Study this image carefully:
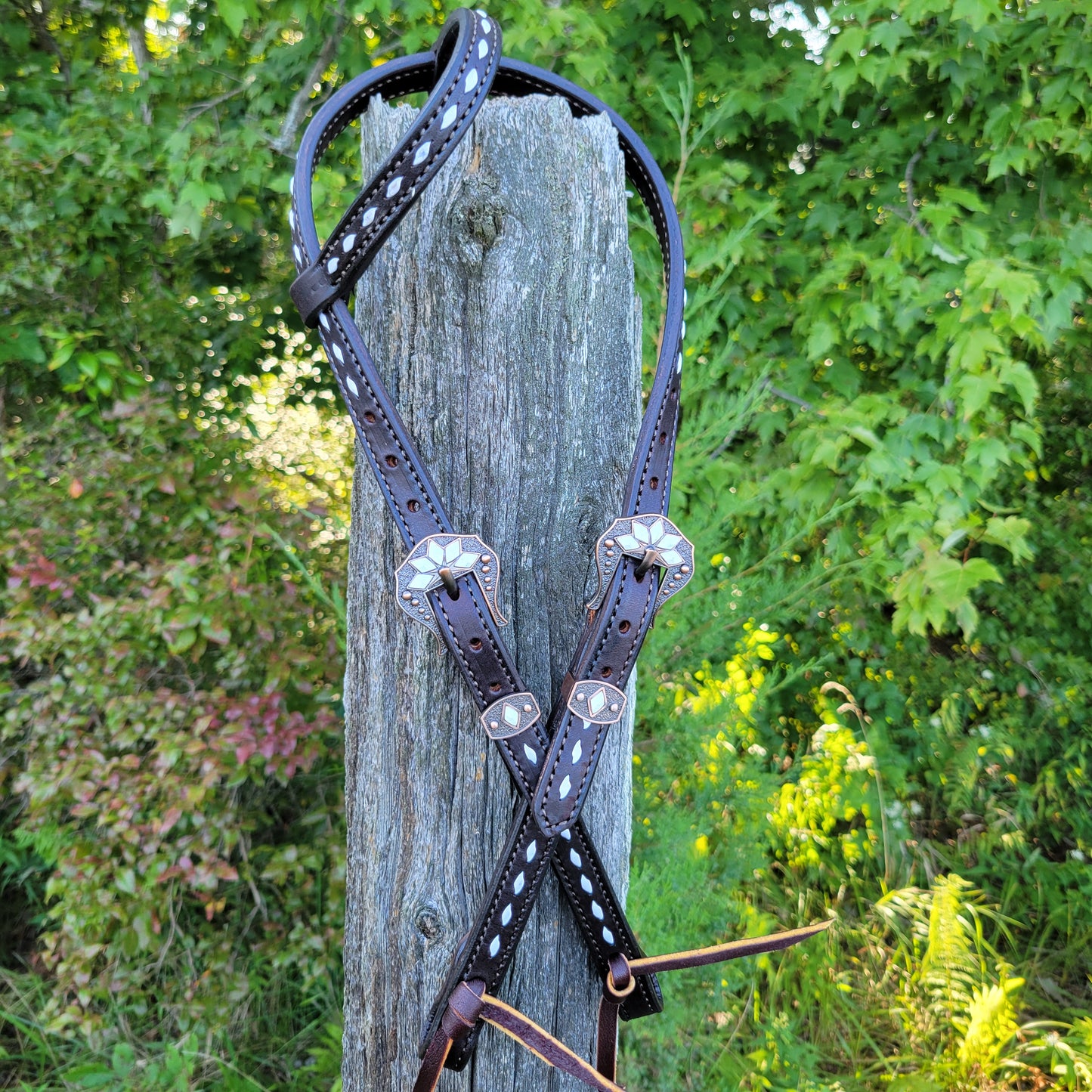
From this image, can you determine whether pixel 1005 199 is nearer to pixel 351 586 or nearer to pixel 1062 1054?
pixel 1062 1054

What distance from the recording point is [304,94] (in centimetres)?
354

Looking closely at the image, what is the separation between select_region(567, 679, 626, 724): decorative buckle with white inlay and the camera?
94 centimetres

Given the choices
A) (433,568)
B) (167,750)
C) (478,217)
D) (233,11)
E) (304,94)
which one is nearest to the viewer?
(433,568)

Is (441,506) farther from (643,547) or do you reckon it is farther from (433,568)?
(643,547)

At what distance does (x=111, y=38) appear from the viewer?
465 cm

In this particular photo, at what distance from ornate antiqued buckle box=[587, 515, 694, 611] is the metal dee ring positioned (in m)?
0.43

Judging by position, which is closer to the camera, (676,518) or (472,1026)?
(472,1026)

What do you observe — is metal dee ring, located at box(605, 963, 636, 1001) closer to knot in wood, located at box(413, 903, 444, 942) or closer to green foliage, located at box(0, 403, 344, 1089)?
knot in wood, located at box(413, 903, 444, 942)

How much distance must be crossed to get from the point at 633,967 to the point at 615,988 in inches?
1.4

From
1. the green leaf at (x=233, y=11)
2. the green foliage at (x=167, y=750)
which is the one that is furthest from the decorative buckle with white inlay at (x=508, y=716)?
the green leaf at (x=233, y=11)

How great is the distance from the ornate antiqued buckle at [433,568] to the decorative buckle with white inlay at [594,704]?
16 cm

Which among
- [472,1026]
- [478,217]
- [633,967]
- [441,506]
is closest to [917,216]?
[478,217]

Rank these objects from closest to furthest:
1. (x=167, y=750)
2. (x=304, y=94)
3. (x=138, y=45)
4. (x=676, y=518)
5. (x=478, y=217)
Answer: (x=478, y=217), (x=167, y=750), (x=676, y=518), (x=304, y=94), (x=138, y=45)

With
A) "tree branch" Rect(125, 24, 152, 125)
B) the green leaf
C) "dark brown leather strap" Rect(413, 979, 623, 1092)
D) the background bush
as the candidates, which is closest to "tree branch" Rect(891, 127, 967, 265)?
the background bush
